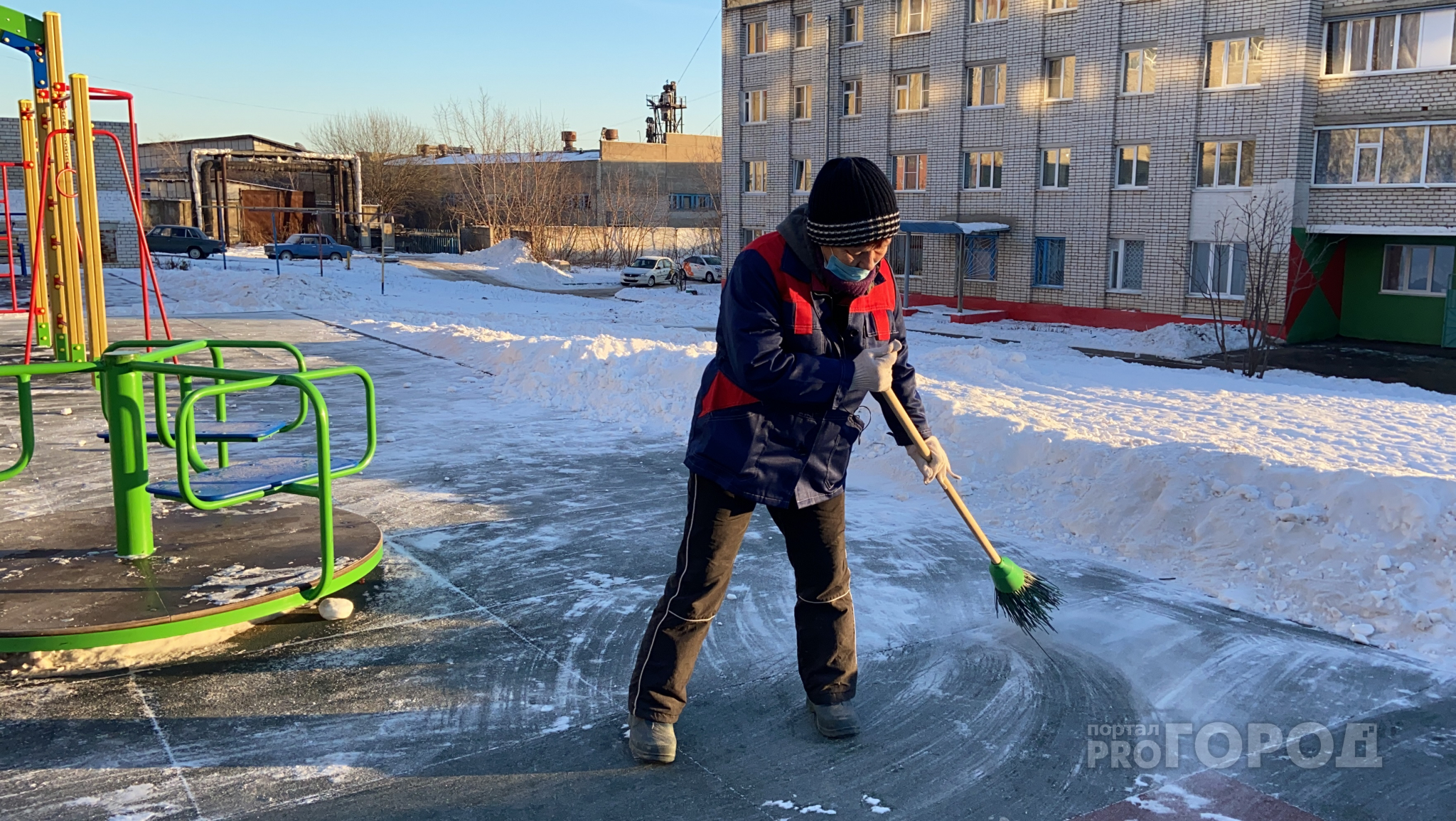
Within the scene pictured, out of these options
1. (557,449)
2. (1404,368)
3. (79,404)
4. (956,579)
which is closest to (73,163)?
(557,449)

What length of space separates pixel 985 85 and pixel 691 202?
36719 millimetres

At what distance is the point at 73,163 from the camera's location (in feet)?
19.9

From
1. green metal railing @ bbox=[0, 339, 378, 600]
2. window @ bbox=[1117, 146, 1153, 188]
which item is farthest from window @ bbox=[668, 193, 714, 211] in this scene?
green metal railing @ bbox=[0, 339, 378, 600]

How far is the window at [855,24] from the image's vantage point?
34406 millimetres

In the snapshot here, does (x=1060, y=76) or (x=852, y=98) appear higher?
(x=852, y=98)

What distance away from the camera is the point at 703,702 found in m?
3.71

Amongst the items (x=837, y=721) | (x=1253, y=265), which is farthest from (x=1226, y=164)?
(x=837, y=721)

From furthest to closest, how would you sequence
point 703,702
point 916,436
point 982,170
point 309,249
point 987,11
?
point 309,249, point 982,170, point 987,11, point 703,702, point 916,436

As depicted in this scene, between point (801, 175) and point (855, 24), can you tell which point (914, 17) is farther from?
point (801, 175)

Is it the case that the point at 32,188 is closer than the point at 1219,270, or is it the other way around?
the point at 32,188

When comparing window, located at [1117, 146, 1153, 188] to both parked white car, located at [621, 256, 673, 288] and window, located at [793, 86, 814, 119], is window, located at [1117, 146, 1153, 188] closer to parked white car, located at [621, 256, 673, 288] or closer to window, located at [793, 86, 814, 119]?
window, located at [793, 86, 814, 119]

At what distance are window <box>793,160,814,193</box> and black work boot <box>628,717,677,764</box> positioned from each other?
34.5m

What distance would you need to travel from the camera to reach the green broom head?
3.81 meters

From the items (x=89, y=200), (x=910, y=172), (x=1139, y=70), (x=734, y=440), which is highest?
(x=1139, y=70)
